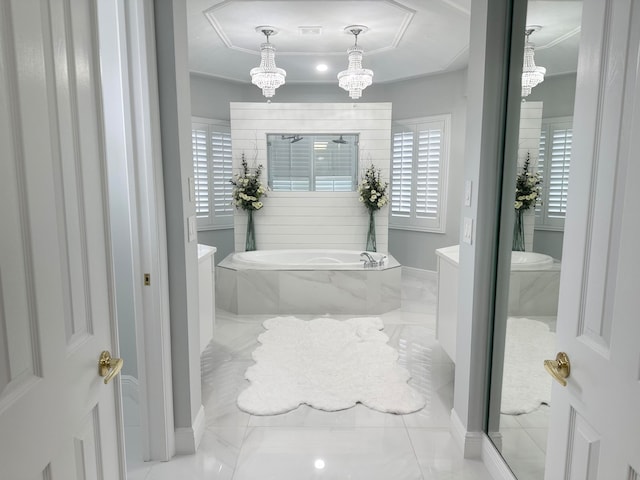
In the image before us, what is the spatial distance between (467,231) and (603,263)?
3.97 feet

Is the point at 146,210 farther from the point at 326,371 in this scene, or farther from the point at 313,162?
the point at 313,162

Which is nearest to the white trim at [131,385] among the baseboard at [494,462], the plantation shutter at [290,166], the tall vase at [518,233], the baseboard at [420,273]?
the baseboard at [494,462]

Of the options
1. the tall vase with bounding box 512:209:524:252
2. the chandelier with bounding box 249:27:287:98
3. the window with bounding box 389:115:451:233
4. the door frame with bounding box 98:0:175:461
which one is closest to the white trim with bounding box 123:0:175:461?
the door frame with bounding box 98:0:175:461

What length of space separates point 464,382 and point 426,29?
3348 mm

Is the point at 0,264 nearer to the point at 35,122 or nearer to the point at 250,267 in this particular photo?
the point at 35,122

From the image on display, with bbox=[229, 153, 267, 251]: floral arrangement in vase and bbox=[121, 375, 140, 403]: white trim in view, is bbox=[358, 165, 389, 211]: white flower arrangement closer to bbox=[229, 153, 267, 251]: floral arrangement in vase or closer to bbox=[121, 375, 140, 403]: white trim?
bbox=[229, 153, 267, 251]: floral arrangement in vase

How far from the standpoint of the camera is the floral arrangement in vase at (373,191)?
570 centimetres

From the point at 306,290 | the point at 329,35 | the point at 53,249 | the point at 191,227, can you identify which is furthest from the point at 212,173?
the point at 53,249

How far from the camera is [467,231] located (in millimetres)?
2215

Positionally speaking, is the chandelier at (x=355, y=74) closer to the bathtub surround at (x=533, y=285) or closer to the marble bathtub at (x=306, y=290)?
the marble bathtub at (x=306, y=290)

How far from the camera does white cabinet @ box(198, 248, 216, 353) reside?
9.59 ft

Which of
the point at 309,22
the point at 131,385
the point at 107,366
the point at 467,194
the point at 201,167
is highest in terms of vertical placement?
the point at 309,22

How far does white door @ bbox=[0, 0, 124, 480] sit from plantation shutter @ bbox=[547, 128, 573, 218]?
4.71 feet

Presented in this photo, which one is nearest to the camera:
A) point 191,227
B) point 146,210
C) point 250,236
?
point 146,210
